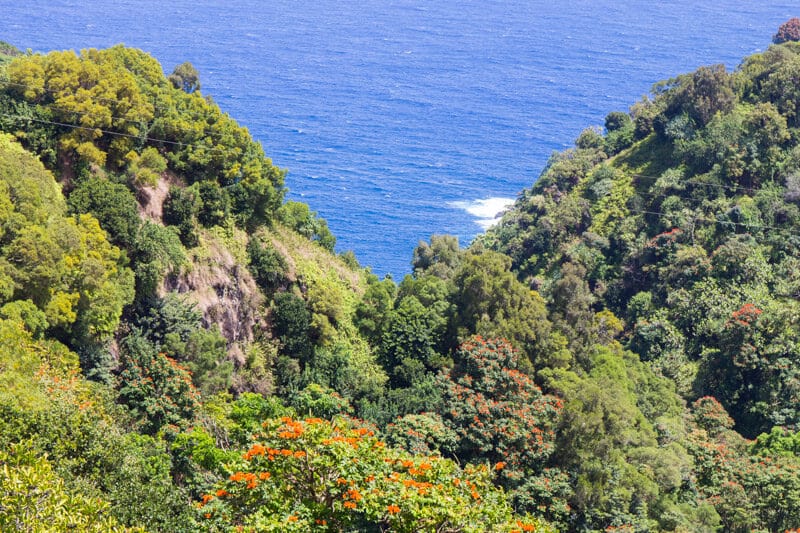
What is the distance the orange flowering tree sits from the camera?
20.9 meters

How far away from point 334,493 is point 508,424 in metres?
16.8

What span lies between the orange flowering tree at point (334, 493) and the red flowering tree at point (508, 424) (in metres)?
12.5

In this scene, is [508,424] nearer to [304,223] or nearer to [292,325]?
[292,325]

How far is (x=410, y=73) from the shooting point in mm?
131875

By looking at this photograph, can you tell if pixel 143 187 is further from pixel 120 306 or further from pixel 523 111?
pixel 523 111

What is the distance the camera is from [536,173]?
9862cm

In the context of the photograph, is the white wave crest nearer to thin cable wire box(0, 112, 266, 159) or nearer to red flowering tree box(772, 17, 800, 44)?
red flowering tree box(772, 17, 800, 44)

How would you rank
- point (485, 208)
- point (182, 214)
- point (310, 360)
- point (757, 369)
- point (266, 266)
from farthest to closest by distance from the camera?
point (485, 208), point (757, 369), point (266, 266), point (310, 360), point (182, 214)

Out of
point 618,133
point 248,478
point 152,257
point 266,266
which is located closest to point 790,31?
point 618,133

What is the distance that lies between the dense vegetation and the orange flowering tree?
8cm

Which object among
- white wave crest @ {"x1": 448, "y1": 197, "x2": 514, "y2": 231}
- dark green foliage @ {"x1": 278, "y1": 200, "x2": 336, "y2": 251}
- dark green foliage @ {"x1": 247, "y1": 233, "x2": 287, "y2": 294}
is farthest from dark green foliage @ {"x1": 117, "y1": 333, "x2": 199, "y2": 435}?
white wave crest @ {"x1": 448, "y1": 197, "x2": 514, "y2": 231}

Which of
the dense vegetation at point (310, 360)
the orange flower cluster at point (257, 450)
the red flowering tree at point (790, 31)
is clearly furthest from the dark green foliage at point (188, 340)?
the red flowering tree at point (790, 31)

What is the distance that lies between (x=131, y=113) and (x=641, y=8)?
159856 millimetres

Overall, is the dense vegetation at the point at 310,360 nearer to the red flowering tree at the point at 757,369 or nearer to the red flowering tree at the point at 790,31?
the red flowering tree at the point at 757,369
